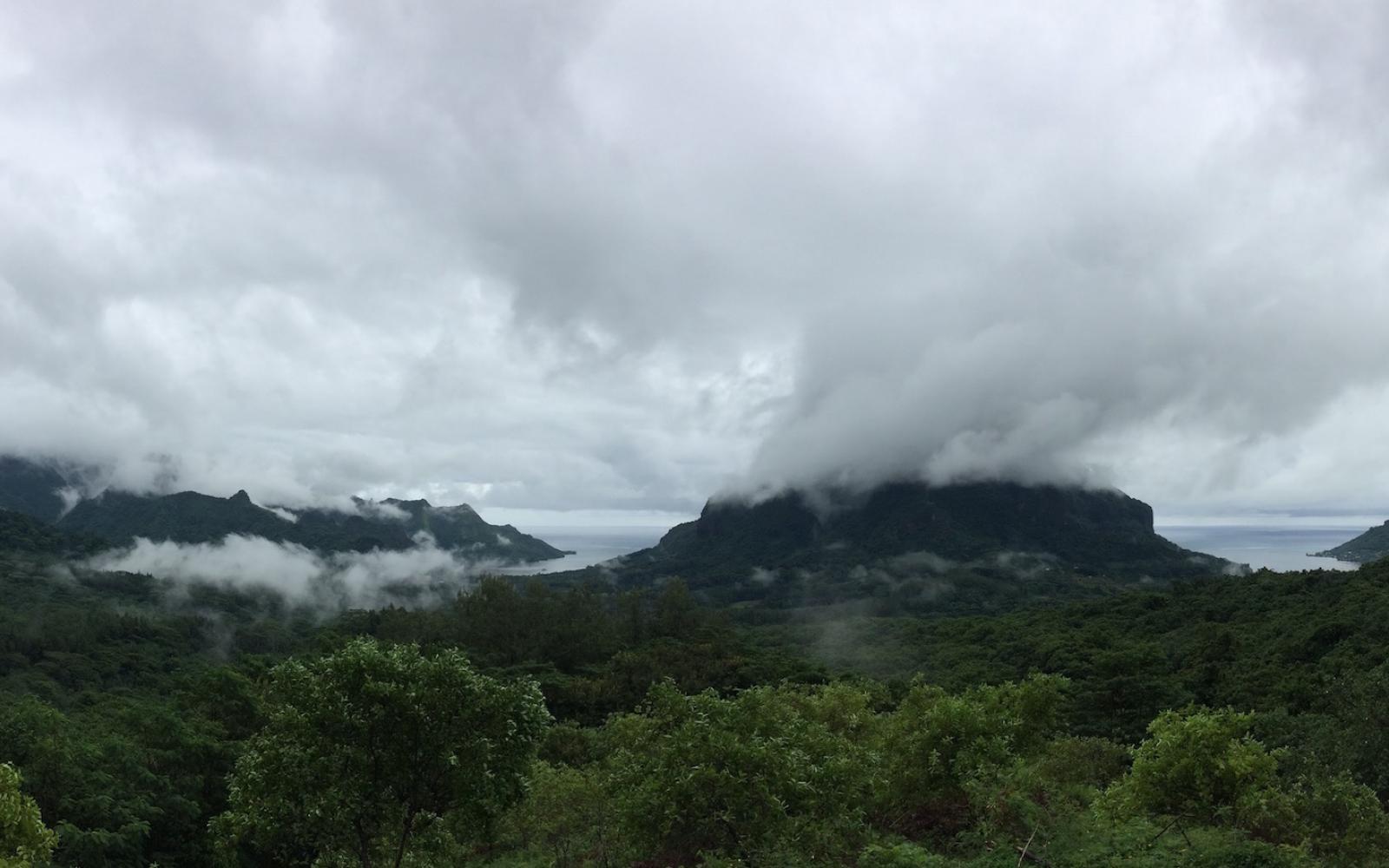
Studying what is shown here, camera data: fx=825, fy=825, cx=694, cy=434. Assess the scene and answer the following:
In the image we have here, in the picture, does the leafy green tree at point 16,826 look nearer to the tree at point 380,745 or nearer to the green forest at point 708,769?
the green forest at point 708,769

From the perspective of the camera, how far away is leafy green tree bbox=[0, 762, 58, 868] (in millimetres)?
15391

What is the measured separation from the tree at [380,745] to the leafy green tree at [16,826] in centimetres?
331

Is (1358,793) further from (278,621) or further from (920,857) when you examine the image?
(278,621)

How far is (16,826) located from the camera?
15.7m

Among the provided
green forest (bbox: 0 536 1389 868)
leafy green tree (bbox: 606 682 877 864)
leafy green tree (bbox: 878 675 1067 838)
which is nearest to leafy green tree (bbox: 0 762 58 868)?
green forest (bbox: 0 536 1389 868)

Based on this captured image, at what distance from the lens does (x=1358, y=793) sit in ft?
66.5

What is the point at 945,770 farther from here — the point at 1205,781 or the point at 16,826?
the point at 16,826

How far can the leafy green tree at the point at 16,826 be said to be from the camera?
15391 millimetres

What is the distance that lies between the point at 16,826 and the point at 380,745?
673cm

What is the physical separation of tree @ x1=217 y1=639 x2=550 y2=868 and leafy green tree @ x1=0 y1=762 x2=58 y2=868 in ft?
10.8

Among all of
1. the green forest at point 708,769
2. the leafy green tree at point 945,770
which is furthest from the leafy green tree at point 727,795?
the leafy green tree at point 945,770

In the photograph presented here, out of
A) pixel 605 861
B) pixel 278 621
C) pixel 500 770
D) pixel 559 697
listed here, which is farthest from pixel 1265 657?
pixel 278 621

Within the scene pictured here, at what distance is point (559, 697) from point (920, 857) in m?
60.7

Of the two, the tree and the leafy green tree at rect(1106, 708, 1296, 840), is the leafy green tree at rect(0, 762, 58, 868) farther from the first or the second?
the leafy green tree at rect(1106, 708, 1296, 840)
